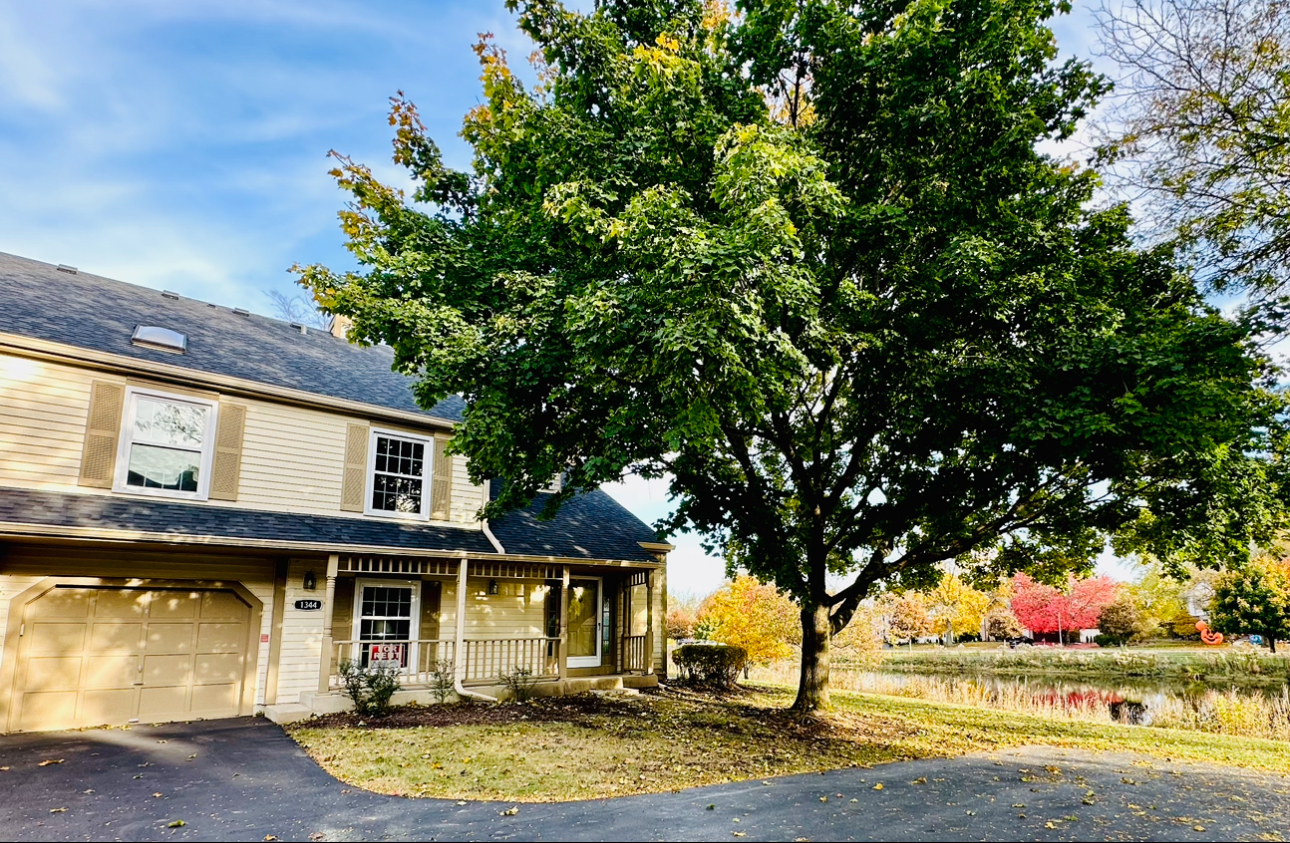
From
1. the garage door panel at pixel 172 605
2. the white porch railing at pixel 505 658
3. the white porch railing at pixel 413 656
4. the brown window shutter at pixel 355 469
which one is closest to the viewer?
the garage door panel at pixel 172 605

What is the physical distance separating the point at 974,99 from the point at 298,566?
12673 millimetres

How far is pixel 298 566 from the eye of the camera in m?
12.1

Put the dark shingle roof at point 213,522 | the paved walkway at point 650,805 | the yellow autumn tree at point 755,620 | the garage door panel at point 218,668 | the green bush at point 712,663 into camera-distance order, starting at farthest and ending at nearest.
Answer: the yellow autumn tree at point 755,620 → the green bush at point 712,663 → the garage door panel at point 218,668 → the dark shingle roof at point 213,522 → the paved walkway at point 650,805

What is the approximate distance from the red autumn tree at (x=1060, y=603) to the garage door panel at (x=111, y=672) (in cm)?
3837

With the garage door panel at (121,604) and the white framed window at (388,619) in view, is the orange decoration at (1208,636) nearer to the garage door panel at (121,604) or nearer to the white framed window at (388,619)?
the white framed window at (388,619)

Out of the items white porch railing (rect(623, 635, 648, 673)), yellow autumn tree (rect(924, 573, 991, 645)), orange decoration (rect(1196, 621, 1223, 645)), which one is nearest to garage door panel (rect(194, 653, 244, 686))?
white porch railing (rect(623, 635, 648, 673))

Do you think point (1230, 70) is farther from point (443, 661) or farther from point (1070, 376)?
point (443, 661)

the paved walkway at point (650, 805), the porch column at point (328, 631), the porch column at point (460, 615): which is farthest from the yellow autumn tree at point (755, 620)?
the porch column at point (328, 631)

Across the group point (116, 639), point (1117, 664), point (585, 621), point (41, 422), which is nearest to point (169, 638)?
point (116, 639)

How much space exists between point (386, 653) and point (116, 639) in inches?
163

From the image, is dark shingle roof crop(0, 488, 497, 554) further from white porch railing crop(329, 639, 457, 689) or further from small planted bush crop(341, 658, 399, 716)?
small planted bush crop(341, 658, 399, 716)

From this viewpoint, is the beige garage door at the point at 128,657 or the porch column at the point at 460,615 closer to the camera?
the beige garage door at the point at 128,657

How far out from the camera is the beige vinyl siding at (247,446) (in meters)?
10.3

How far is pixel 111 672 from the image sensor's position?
10453 millimetres
